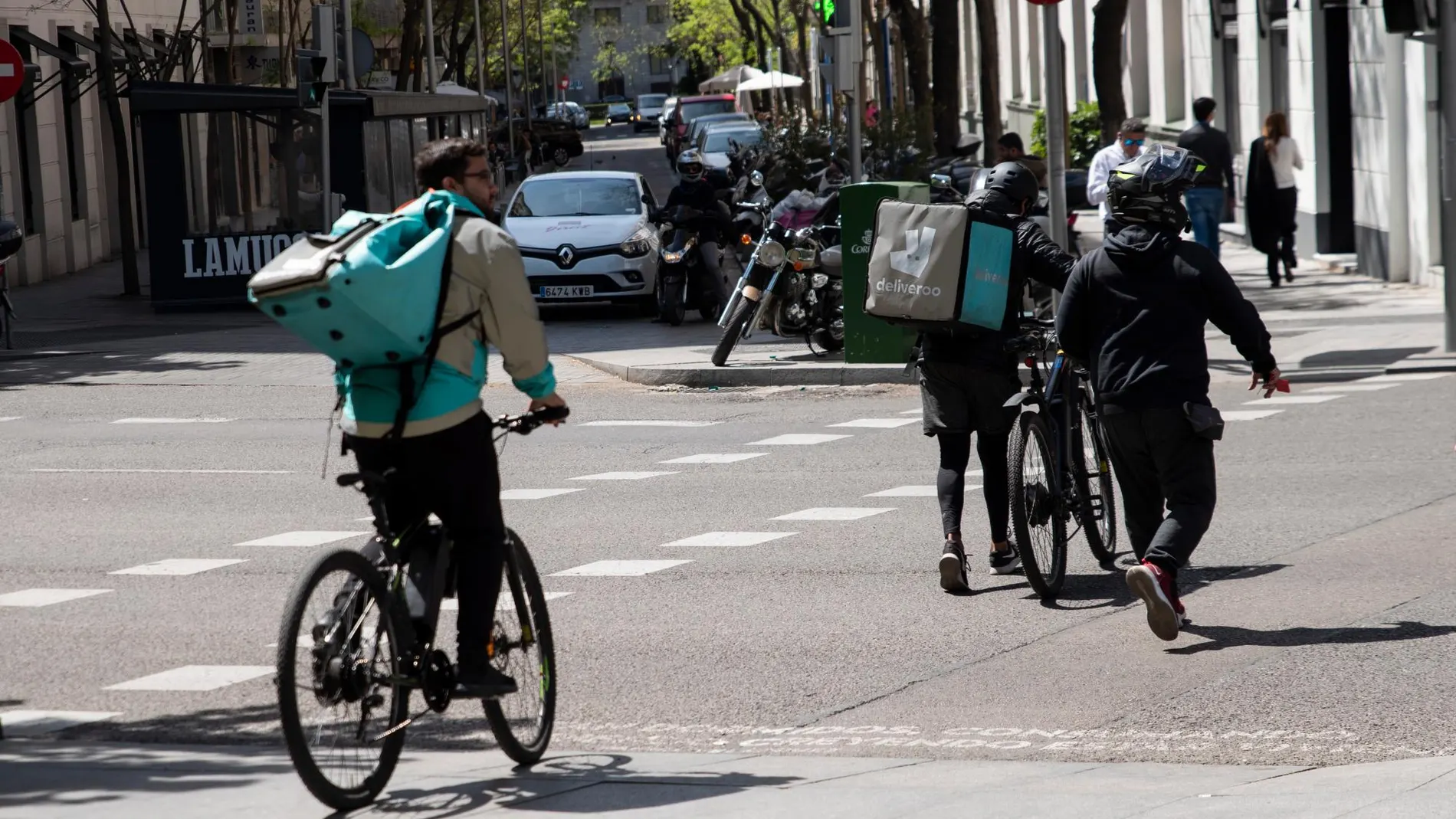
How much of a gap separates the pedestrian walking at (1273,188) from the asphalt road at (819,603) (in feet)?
23.1

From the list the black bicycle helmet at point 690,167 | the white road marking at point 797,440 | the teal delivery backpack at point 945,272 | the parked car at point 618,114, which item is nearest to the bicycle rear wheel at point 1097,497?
the teal delivery backpack at point 945,272

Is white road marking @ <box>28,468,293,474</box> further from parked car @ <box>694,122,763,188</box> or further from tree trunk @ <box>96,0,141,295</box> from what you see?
parked car @ <box>694,122,763,188</box>

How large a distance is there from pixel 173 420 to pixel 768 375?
4369 millimetres

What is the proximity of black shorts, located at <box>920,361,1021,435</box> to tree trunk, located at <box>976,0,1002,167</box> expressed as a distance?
873 inches

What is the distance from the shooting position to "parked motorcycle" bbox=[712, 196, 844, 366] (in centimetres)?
1603

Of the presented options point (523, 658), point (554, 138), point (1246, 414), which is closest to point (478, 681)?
point (523, 658)

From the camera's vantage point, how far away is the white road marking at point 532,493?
433 inches

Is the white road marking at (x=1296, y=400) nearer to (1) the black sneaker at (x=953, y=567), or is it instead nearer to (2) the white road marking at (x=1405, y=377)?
(2) the white road marking at (x=1405, y=377)

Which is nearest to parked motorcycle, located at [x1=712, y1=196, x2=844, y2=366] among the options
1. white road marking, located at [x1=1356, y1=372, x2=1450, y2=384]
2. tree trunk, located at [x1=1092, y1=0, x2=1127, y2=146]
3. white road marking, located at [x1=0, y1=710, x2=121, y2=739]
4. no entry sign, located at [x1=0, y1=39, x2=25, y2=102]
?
white road marking, located at [x1=1356, y1=372, x2=1450, y2=384]

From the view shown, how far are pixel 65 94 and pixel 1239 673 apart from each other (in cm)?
2827

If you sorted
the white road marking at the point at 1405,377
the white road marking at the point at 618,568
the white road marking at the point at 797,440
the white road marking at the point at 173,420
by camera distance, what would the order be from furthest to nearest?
1. the white road marking at the point at 173,420
2. the white road marking at the point at 1405,377
3. the white road marking at the point at 797,440
4. the white road marking at the point at 618,568

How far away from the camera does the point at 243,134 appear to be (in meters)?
24.0

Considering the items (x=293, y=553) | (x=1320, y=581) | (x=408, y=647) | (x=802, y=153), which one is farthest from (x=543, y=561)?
(x=802, y=153)

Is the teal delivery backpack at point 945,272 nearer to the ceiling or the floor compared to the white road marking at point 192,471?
nearer to the ceiling
